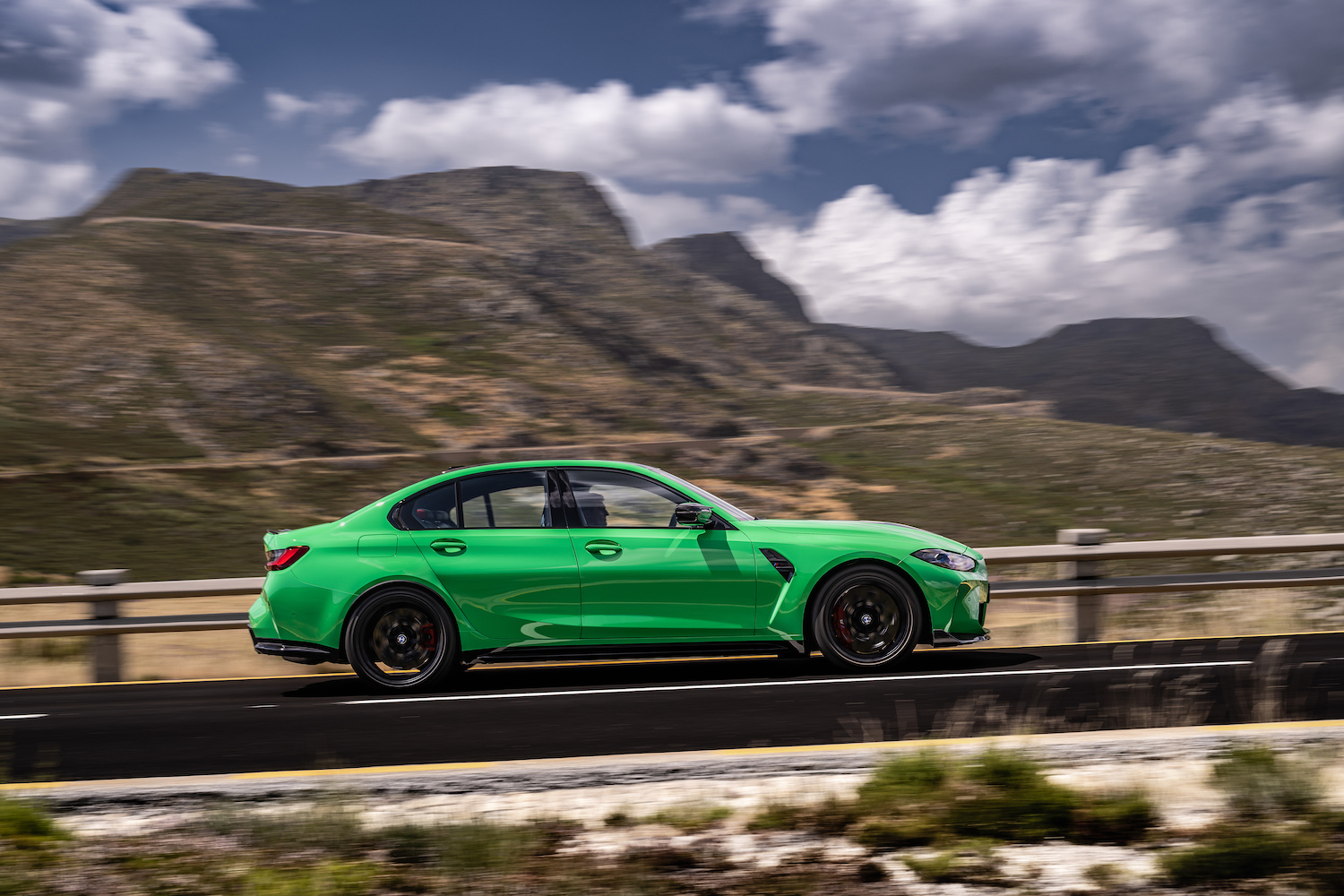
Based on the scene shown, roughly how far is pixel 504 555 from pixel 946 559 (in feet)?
9.51

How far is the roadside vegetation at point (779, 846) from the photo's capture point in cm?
361

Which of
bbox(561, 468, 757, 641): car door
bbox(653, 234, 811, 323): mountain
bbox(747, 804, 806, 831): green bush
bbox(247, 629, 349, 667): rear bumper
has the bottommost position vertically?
bbox(747, 804, 806, 831): green bush

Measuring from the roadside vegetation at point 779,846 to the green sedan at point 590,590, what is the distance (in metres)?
2.95

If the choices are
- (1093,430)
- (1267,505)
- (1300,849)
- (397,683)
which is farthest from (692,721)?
(1093,430)

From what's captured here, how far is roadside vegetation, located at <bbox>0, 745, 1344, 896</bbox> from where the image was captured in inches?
142

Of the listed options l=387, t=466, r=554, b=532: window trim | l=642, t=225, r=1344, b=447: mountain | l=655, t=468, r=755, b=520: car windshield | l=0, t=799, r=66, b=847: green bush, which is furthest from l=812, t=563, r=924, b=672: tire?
l=642, t=225, r=1344, b=447: mountain

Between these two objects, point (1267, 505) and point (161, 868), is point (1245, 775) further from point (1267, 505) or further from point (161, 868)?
point (1267, 505)

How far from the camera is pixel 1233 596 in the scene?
15.5 metres

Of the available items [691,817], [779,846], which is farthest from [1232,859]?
[691,817]

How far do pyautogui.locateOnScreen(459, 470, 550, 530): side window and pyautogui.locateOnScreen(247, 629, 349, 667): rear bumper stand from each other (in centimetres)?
118

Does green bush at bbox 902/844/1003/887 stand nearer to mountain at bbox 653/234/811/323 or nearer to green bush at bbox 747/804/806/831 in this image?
green bush at bbox 747/804/806/831

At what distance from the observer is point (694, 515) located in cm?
750

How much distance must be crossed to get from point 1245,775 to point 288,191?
5403 inches

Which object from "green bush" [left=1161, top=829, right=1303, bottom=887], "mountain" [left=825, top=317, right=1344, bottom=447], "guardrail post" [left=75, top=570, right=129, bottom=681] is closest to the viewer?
"green bush" [left=1161, top=829, right=1303, bottom=887]
